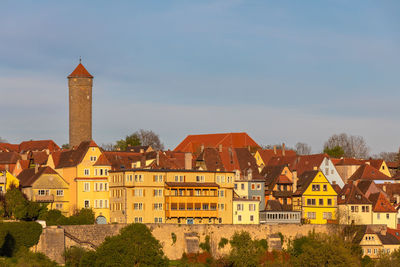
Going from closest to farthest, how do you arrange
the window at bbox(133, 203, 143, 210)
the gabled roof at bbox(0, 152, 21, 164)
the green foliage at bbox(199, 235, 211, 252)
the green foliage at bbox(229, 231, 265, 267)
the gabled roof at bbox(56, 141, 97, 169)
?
the green foliage at bbox(229, 231, 265, 267), the green foliage at bbox(199, 235, 211, 252), the window at bbox(133, 203, 143, 210), the gabled roof at bbox(56, 141, 97, 169), the gabled roof at bbox(0, 152, 21, 164)

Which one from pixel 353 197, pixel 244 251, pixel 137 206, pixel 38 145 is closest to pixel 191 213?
pixel 137 206

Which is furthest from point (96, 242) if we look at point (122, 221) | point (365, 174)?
point (365, 174)

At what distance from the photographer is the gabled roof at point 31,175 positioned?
9631cm

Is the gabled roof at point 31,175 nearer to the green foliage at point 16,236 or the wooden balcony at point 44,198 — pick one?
the wooden balcony at point 44,198

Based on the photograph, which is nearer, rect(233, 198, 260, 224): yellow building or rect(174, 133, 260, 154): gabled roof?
rect(233, 198, 260, 224): yellow building

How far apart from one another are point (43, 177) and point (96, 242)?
12.1 m

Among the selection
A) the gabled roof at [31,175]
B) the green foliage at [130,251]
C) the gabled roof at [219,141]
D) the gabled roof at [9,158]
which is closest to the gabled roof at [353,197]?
the green foliage at [130,251]

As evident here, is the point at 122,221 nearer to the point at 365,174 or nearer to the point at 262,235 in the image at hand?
the point at 262,235

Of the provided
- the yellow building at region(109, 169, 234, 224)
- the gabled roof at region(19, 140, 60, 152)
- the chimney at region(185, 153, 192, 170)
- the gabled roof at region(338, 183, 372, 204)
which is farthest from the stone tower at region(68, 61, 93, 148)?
the gabled roof at region(338, 183, 372, 204)

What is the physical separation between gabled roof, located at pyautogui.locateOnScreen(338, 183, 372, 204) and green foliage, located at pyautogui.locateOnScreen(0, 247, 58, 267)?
110ft

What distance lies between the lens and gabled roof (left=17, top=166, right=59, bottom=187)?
96312mm

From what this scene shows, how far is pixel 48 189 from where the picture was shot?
315 ft

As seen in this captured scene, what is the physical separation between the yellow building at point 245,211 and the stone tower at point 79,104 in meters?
29.2

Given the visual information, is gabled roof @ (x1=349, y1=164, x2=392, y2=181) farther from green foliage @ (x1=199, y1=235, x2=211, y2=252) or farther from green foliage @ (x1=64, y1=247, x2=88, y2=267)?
green foliage @ (x1=64, y1=247, x2=88, y2=267)
